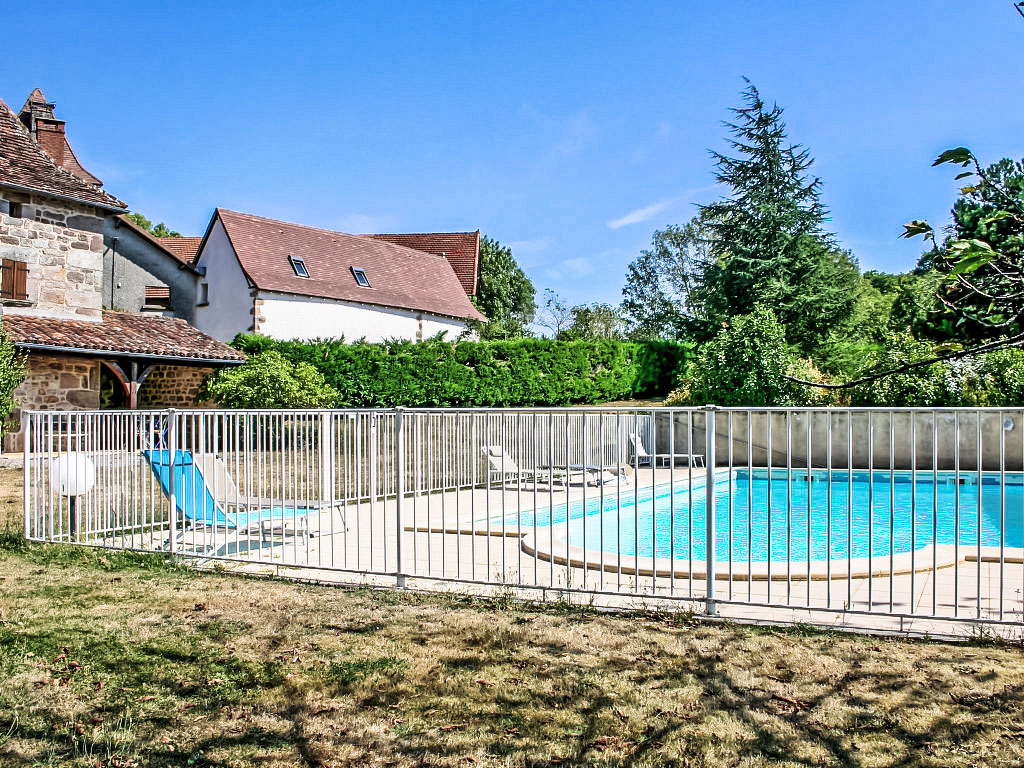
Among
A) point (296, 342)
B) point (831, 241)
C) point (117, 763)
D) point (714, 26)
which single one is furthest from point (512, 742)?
point (831, 241)

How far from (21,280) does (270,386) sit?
7080 millimetres

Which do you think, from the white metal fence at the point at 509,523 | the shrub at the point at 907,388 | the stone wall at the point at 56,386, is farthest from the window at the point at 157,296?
the shrub at the point at 907,388

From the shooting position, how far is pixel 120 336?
22.4 m

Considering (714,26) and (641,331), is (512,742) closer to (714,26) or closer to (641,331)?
(714,26)

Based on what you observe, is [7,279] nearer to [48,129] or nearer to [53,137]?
[53,137]

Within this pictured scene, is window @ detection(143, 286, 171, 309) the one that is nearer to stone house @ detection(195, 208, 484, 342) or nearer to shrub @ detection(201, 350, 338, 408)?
stone house @ detection(195, 208, 484, 342)

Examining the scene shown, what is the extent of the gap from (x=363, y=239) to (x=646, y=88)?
79.1 feet

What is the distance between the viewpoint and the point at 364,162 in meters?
25.1

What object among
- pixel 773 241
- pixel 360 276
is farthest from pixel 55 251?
pixel 773 241

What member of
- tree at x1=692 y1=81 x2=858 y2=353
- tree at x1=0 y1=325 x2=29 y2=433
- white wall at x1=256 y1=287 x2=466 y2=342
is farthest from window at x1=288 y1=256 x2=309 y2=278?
tree at x1=0 y1=325 x2=29 y2=433

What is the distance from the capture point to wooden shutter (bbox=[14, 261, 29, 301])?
20.7 m

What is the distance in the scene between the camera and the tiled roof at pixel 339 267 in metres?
32.5

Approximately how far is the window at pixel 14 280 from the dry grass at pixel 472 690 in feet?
58.2

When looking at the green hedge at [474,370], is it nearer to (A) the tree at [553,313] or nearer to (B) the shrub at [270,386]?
(B) the shrub at [270,386]
